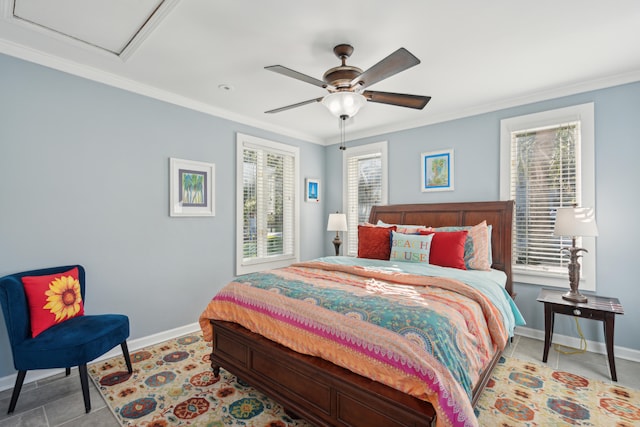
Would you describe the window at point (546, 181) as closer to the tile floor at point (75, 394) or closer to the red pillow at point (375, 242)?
the tile floor at point (75, 394)

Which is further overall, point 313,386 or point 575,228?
point 575,228

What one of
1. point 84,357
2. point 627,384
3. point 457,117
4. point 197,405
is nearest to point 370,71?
point 457,117

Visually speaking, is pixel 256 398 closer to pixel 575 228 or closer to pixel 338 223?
pixel 338 223

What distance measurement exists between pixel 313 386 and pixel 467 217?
2.73 metres

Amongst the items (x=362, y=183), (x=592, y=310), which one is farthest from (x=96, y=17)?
(x=592, y=310)

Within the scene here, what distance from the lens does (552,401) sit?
2.14 meters

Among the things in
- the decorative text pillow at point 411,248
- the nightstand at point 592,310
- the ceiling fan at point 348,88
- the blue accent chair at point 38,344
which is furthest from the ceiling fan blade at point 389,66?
the blue accent chair at point 38,344

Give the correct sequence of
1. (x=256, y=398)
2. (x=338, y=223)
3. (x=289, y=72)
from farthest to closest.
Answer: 1. (x=338, y=223)
2. (x=256, y=398)
3. (x=289, y=72)

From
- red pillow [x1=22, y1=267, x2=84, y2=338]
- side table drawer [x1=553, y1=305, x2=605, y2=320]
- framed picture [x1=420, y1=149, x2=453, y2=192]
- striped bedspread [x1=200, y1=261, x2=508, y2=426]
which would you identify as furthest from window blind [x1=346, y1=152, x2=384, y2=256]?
red pillow [x1=22, y1=267, x2=84, y2=338]

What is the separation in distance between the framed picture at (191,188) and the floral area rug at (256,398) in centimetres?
157

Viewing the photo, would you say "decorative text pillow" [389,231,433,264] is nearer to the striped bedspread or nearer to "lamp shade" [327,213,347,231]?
the striped bedspread

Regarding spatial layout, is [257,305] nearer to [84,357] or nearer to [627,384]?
[84,357]

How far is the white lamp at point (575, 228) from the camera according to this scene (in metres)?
2.60

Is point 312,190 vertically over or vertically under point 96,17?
under
